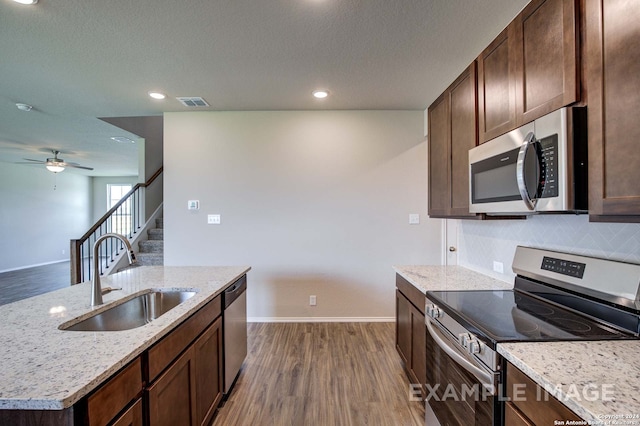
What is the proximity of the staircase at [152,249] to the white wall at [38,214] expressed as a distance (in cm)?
483

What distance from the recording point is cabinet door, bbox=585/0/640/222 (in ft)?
3.01

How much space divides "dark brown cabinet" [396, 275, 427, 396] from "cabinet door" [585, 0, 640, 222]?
1118 millimetres

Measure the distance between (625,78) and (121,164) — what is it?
365 inches

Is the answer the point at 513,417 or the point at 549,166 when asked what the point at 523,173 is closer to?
the point at 549,166

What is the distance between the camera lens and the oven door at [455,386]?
3.58 ft

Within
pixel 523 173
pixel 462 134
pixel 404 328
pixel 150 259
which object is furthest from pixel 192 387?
pixel 150 259

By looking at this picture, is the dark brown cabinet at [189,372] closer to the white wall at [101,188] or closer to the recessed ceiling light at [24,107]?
the recessed ceiling light at [24,107]

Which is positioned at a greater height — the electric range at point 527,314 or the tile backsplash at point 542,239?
the tile backsplash at point 542,239

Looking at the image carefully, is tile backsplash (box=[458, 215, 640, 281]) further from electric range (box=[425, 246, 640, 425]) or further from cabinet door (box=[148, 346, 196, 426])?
cabinet door (box=[148, 346, 196, 426])

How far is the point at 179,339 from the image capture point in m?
1.37

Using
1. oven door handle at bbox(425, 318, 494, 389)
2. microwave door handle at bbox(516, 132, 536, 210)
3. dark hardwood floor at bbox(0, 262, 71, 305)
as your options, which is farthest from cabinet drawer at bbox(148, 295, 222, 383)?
dark hardwood floor at bbox(0, 262, 71, 305)

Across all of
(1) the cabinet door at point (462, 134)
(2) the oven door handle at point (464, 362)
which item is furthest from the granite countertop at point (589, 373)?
(1) the cabinet door at point (462, 134)

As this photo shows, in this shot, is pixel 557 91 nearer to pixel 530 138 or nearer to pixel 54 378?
pixel 530 138

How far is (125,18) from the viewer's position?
1926 millimetres
